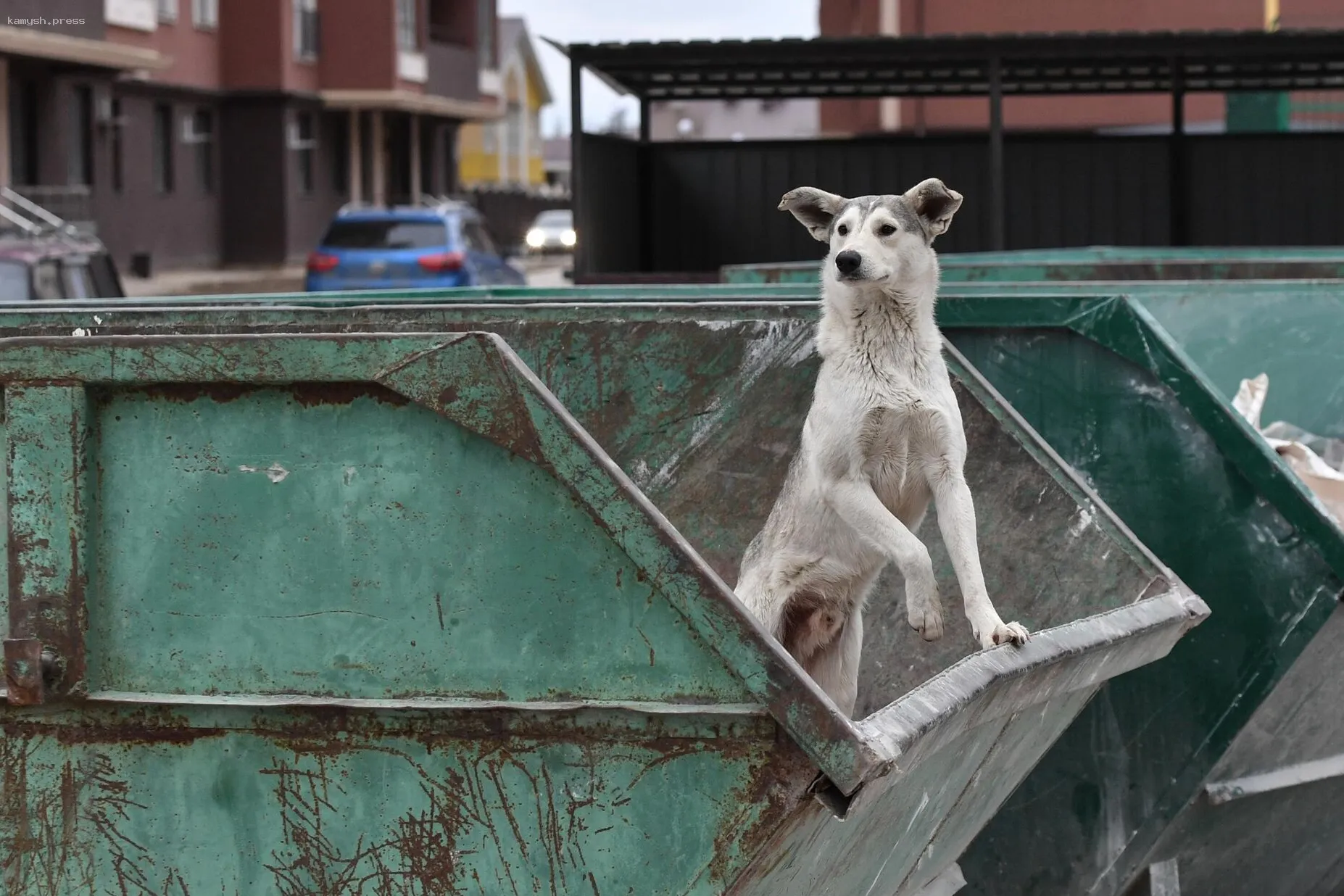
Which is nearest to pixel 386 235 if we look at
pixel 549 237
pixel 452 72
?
pixel 452 72

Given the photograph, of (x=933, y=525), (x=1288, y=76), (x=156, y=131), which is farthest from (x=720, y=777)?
(x=156, y=131)

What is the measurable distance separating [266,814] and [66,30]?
95.3ft

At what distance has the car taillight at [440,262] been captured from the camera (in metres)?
24.1

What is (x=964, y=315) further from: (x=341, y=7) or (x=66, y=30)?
(x=341, y=7)

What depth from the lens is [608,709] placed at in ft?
9.87

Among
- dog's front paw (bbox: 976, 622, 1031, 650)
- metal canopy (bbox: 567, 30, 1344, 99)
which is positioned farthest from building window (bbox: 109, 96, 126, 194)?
dog's front paw (bbox: 976, 622, 1031, 650)

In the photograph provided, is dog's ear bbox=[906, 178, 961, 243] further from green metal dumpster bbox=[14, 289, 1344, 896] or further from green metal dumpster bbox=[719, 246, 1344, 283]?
green metal dumpster bbox=[719, 246, 1344, 283]

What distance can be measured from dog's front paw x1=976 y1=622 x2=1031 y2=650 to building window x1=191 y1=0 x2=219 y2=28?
36598 millimetres

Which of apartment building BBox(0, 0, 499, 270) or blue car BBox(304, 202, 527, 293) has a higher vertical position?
apartment building BBox(0, 0, 499, 270)

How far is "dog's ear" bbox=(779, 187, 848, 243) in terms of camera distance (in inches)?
164

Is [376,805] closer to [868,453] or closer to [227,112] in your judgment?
[868,453]

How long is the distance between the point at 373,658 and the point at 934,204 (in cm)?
163

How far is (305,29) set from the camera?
4225cm

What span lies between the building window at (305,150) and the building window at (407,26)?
3.09 m
